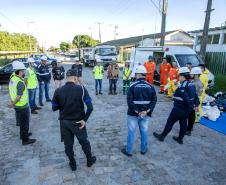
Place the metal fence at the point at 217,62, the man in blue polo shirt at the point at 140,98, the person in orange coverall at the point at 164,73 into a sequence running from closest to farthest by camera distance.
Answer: the man in blue polo shirt at the point at 140,98 → the person in orange coverall at the point at 164,73 → the metal fence at the point at 217,62

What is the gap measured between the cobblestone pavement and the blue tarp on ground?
348 millimetres

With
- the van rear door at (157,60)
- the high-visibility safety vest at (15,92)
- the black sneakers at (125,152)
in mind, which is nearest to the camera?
the black sneakers at (125,152)

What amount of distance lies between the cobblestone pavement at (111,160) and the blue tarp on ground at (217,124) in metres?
0.35

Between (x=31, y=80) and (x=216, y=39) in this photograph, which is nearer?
(x=31, y=80)

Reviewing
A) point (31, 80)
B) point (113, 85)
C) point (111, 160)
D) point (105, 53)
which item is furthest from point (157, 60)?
point (105, 53)

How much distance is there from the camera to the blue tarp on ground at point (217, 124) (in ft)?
21.5

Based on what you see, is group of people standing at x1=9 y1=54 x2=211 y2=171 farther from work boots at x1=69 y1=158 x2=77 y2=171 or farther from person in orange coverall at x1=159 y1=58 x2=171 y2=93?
person in orange coverall at x1=159 y1=58 x2=171 y2=93

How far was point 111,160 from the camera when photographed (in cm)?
455

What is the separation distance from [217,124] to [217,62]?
843 cm

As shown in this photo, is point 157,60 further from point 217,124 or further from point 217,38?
point 217,38

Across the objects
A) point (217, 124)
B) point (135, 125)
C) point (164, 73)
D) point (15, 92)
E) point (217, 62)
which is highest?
point (217, 62)

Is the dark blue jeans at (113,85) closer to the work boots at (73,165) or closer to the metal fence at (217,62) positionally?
the work boots at (73,165)

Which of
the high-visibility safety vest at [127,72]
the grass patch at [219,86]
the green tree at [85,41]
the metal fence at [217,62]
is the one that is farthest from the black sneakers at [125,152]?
the green tree at [85,41]

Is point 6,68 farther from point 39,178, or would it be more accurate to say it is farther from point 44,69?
point 39,178
